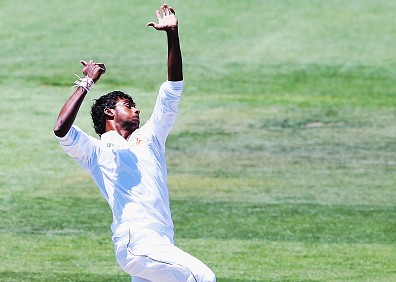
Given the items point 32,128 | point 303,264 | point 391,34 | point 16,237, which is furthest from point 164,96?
point 391,34

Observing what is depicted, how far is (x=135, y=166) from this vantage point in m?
7.46

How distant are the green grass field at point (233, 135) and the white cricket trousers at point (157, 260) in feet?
12.2

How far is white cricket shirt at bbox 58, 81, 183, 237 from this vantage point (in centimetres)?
732

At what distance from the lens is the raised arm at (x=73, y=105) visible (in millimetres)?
7258

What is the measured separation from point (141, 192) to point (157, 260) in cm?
52

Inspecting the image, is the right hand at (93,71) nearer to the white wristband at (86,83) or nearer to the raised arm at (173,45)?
the white wristband at (86,83)

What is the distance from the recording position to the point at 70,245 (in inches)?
481

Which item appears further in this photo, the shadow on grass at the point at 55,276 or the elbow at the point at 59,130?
the shadow on grass at the point at 55,276

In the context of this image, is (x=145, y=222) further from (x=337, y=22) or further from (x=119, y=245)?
(x=337, y=22)

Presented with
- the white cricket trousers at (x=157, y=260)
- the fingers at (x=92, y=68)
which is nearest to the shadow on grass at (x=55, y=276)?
the white cricket trousers at (x=157, y=260)

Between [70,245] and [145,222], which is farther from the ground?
[145,222]

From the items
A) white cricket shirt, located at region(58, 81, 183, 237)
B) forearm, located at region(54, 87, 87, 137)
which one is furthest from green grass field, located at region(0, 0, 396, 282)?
forearm, located at region(54, 87, 87, 137)

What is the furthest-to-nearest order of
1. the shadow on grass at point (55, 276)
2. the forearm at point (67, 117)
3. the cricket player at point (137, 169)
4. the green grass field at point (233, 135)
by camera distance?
1. the green grass field at point (233, 135)
2. the shadow on grass at point (55, 276)
3. the forearm at point (67, 117)
4. the cricket player at point (137, 169)

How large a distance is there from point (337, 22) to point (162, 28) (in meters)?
17.1
